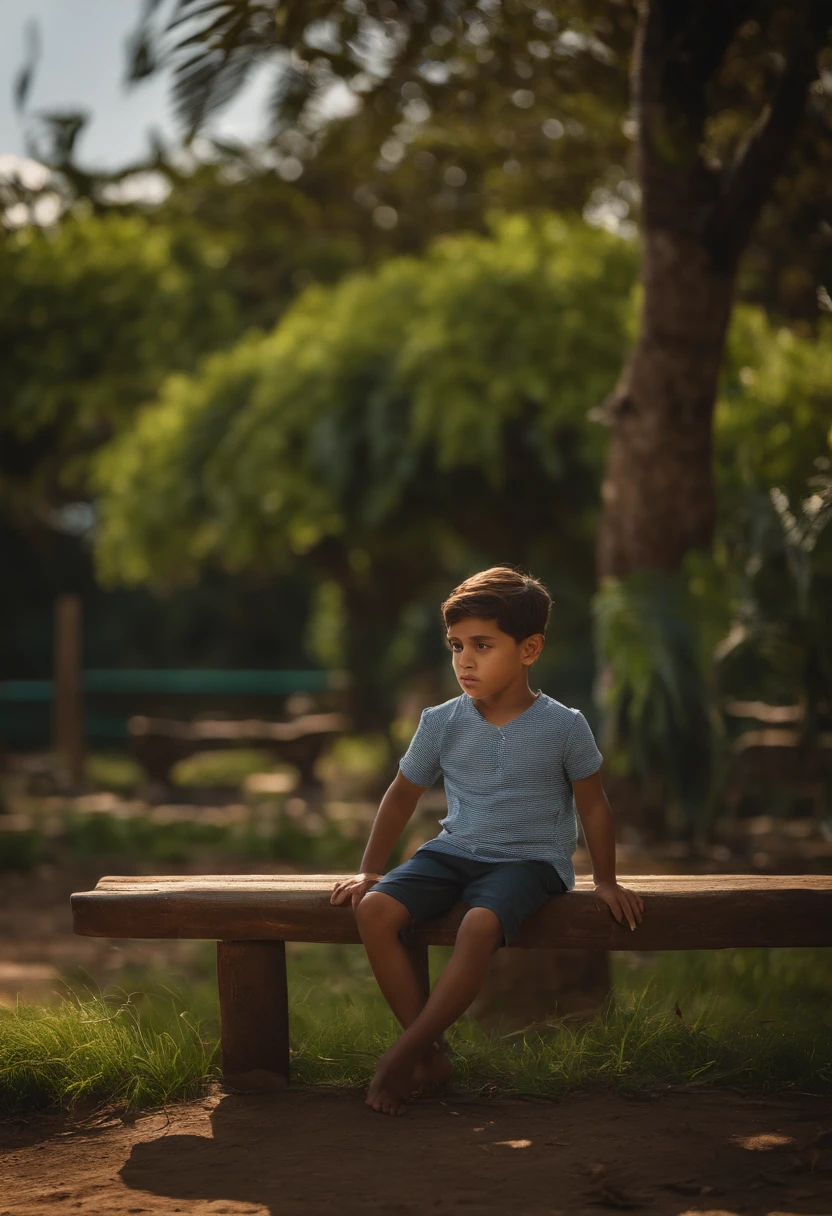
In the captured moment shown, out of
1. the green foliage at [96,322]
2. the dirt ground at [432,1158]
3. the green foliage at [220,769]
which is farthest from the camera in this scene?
Answer: the green foliage at [96,322]

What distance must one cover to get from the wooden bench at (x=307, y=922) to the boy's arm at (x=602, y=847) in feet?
0.13

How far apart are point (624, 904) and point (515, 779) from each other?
1.33 feet

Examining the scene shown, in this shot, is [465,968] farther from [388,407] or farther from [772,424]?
[388,407]

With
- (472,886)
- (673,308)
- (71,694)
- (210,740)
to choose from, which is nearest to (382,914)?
(472,886)

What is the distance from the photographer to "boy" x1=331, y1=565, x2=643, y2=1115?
133 inches

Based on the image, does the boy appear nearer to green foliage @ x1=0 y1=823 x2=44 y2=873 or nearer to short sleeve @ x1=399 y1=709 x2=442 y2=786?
short sleeve @ x1=399 y1=709 x2=442 y2=786

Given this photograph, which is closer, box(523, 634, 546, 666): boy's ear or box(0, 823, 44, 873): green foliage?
box(523, 634, 546, 666): boy's ear

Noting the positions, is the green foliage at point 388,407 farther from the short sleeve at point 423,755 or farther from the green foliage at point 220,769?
the short sleeve at point 423,755

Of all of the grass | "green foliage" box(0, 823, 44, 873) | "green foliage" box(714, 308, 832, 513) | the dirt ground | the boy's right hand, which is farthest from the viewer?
"green foliage" box(0, 823, 44, 873)

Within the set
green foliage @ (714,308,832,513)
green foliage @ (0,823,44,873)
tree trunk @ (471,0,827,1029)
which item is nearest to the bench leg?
tree trunk @ (471,0,827,1029)

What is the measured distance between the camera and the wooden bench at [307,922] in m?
3.40

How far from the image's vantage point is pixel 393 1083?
331cm

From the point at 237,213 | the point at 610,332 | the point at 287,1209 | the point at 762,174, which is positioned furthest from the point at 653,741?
the point at 237,213

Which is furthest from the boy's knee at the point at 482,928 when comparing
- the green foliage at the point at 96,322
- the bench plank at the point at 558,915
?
the green foliage at the point at 96,322
